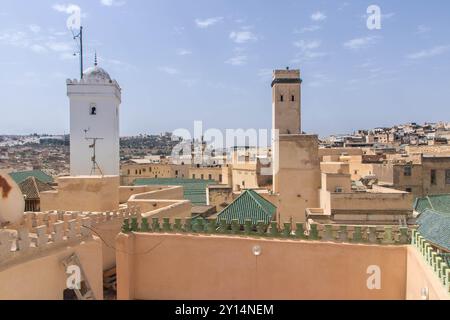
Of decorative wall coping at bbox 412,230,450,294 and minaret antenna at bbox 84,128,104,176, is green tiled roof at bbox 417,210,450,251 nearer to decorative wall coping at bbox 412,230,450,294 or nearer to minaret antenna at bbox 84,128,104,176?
decorative wall coping at bbox 412,230,450,294

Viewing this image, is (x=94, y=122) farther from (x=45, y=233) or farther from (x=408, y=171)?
(x=408, y=171)

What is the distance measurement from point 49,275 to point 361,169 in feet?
92.1

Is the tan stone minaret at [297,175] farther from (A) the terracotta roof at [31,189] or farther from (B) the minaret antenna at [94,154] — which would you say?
(A) the terracotta roof at [31,189]

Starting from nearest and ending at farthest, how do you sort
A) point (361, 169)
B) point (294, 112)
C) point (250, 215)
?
point (250, 215), point (361, 169), point (294, 112)

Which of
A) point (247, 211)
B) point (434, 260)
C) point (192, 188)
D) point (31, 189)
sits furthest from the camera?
point (192, 188)

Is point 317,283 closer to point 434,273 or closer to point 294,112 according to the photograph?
point 434,273

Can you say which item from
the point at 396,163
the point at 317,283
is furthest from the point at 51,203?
the point at 396,163

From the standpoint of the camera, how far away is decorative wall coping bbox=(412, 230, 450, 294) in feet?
17.0

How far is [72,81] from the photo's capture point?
21.5 m

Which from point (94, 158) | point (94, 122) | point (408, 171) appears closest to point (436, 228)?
point (408, 171)

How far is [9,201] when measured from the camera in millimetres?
6863

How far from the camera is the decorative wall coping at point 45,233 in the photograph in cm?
584

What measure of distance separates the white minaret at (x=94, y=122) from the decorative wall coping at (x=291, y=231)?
568 inches

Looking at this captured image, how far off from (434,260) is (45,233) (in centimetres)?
628
